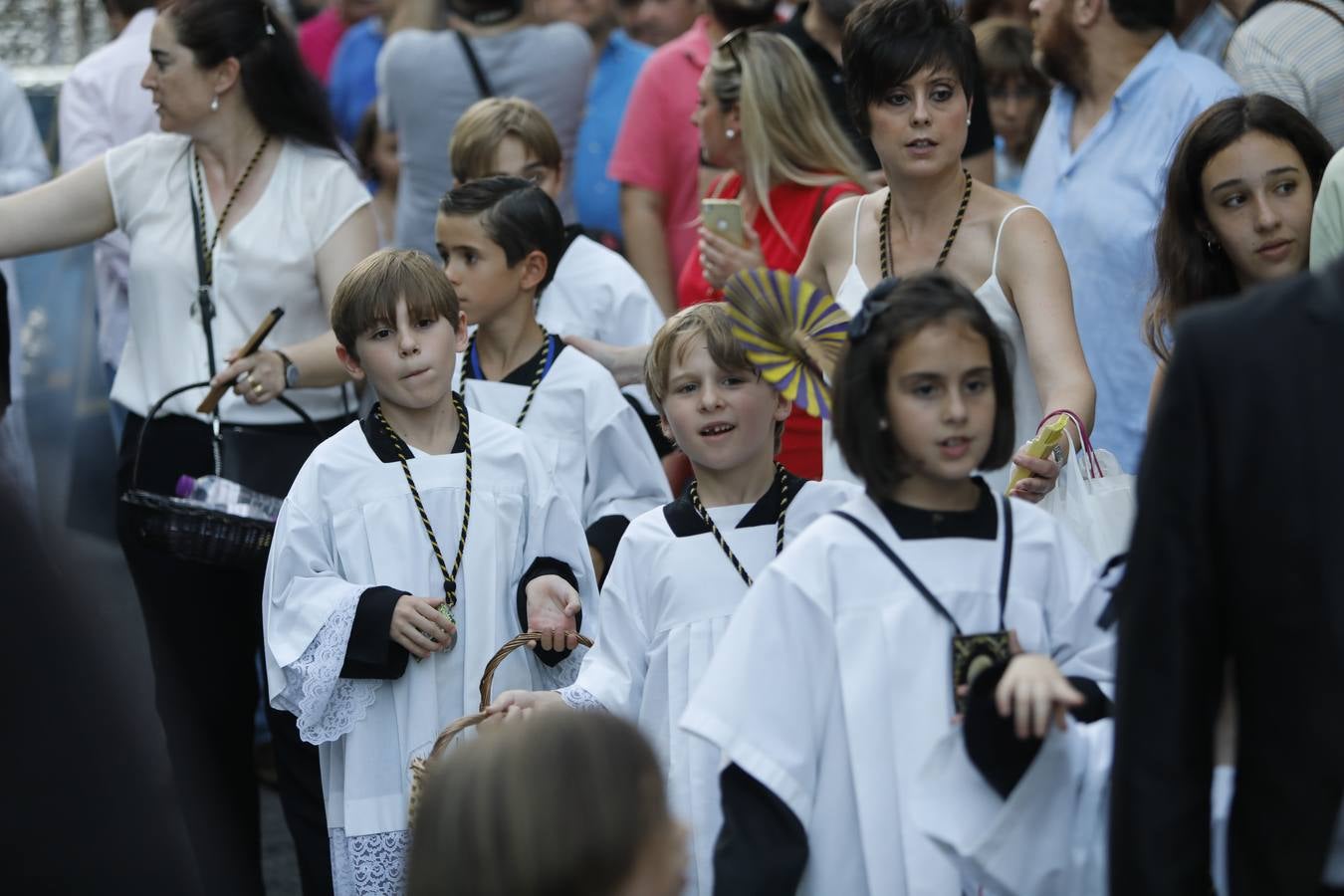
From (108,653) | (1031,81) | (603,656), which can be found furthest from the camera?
(1031,81)

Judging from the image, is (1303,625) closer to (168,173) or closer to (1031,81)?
(168,173)

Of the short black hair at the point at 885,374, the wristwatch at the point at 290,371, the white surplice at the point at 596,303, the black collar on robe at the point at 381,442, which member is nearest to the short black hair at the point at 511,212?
the white surplice at the point at 596,303

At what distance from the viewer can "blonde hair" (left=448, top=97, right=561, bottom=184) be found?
5410 mm

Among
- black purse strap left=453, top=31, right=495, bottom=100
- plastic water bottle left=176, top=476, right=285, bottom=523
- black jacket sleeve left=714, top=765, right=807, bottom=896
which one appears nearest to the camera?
black jacket sleeve left=714, top=765, right=807, bottom=896

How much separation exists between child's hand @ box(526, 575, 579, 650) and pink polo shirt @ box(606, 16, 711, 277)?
97.0 inches

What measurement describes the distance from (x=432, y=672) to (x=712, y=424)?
932mm

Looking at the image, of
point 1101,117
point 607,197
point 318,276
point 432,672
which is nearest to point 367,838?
point 432,672

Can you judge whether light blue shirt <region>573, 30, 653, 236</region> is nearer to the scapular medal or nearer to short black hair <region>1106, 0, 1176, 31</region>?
short black hair <region>1106, 0, 1176, 31</region>

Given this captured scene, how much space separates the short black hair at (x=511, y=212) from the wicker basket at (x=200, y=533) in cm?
98

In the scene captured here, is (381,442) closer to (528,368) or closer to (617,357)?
(528,368)

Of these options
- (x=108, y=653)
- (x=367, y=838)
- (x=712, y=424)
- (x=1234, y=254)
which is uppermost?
(x=1234, y=254)

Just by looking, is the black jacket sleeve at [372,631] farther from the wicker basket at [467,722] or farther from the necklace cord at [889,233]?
the necklace cord at [889,233]

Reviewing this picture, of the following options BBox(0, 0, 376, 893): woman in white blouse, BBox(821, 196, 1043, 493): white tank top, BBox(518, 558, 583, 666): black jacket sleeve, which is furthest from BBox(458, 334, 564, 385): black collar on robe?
BBox(821, 196, 1043, 493): white tank top

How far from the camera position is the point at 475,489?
413cm
